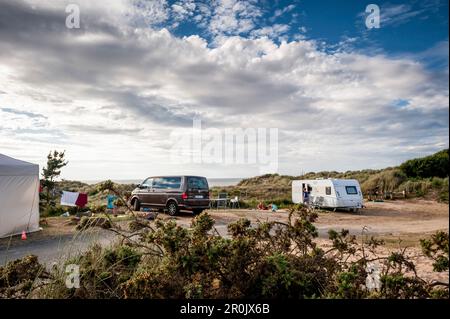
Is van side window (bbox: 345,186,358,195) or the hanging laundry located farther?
van side window (bbox: 345,186,358,195)

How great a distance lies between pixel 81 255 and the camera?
13.1 feet

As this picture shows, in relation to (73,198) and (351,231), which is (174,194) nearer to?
(73,198)

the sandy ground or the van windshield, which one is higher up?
the van windshield

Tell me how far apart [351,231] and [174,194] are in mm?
6741

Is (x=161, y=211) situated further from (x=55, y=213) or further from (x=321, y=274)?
(x=321, y=274)

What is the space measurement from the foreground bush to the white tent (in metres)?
6.48

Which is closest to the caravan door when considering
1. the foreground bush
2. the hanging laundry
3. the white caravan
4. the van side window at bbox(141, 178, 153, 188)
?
the white caravan

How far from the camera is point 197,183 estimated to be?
1470 centimetres

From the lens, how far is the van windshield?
14.5 metres

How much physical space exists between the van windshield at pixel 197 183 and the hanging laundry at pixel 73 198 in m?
4.32

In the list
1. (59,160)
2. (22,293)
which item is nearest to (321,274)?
(22,293)

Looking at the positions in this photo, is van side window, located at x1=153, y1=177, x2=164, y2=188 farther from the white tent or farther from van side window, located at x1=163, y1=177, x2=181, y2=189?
the white tent
